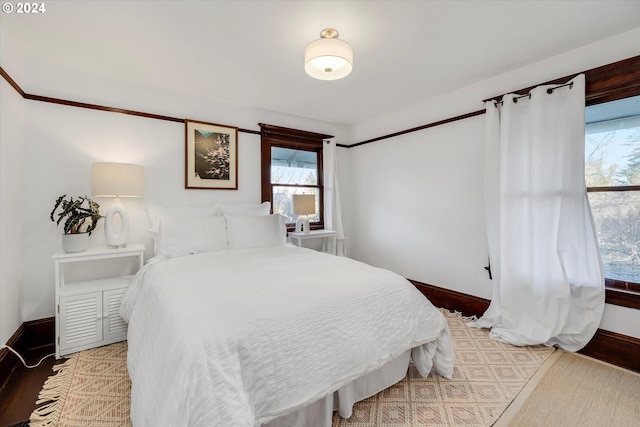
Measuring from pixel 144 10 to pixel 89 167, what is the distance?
157cm

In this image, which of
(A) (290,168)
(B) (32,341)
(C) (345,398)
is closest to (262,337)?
(C) (345,398)

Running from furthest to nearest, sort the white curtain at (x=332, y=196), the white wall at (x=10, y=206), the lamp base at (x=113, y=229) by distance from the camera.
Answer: the white curtain at (x=332, y=196)
the lamp base at (x=113, y=229)
the white wall at (x=10, y=206)

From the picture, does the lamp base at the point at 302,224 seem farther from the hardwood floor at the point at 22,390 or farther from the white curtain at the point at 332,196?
the hardwood floor at the point at 22,390

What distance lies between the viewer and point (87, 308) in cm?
223

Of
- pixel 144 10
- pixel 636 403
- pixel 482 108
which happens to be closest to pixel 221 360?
pixel 144 10

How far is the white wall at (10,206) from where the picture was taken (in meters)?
1.95

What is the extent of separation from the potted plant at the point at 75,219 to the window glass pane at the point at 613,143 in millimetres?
4131

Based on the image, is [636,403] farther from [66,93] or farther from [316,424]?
[66,93]

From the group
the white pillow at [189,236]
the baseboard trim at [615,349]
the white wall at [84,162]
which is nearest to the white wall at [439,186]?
the baseboard trim at [615,349]

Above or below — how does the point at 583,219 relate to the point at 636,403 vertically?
above

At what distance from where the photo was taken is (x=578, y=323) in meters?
2.16

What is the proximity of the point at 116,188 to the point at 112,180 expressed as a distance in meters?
0.07

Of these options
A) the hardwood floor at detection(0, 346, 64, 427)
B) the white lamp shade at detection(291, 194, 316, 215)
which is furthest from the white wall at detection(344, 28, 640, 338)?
the hardwood floor at detection(0, 346, 64, 427)

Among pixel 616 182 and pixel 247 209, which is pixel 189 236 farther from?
pixel 616 182
